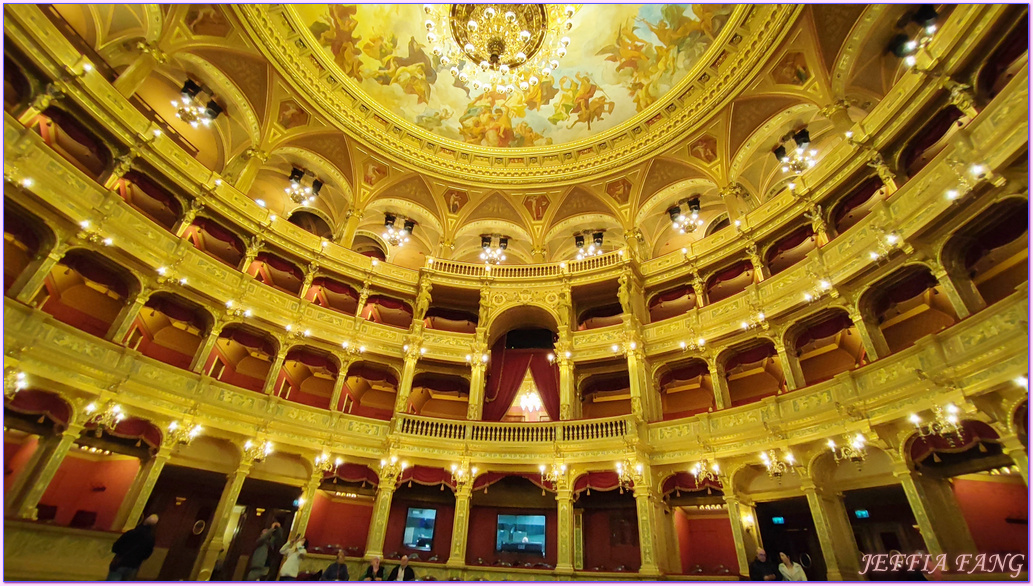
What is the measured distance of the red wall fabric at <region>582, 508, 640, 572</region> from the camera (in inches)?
575

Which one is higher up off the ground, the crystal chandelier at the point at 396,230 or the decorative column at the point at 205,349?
the crystal chandelier at the point at 396,230

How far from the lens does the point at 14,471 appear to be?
37.6 feet

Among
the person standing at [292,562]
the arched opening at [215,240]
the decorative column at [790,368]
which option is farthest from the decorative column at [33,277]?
the decorative column at [790,368]

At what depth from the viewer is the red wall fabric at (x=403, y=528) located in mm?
15289

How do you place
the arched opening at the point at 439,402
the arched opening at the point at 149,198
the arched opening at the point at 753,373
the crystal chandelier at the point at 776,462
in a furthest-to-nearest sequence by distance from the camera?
the arched opening at the point at 439,402 → the arched opening at the point at 753,373 → the arched opening at the point at 149,198 → the crystal chandelier at the point at 776,462

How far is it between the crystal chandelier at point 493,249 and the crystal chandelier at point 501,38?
24.0 ft

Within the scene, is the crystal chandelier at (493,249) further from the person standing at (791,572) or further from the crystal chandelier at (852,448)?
the person standing at (791,572)

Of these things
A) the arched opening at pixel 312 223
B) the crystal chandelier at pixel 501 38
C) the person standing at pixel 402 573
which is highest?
the crystal chandelier at pixel 501 38

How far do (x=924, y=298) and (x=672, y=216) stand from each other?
9214 millimetres

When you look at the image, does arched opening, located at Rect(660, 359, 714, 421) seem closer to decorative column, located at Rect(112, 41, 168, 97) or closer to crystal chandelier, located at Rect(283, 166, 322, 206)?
crystal chandelier, located at Rect(283, 166, 322, 206)

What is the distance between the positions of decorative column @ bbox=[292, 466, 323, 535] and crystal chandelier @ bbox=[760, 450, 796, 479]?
535 inches

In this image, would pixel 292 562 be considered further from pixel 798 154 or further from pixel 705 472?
pixel 798 154

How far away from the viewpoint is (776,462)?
40.2 feet

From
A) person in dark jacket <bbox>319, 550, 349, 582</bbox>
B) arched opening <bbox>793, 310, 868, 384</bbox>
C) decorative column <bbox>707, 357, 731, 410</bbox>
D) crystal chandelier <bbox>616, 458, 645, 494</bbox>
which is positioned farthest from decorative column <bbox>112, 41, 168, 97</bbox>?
arched opening <bbox>793, 310, 868, 384</bbox>
